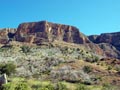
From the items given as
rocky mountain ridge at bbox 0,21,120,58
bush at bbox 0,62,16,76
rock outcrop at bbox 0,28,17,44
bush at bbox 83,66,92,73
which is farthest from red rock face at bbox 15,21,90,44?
bush at bbox 0,62,16,76

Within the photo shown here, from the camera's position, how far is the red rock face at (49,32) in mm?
157375

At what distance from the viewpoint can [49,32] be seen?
165m

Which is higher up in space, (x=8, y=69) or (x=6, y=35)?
(x=6, y=35)

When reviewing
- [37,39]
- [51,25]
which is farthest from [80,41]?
[37,39]

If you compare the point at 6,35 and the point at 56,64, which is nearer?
the point at 56,64

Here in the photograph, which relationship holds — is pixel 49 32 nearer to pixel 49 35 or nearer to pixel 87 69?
pixel 49 35

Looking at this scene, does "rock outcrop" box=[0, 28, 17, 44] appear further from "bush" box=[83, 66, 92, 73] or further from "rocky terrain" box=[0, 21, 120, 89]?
"bush" box=[83, 66, 92, 73]

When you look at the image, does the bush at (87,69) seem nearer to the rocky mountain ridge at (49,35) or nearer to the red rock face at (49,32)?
the rocky mountain ridge at (49,35)

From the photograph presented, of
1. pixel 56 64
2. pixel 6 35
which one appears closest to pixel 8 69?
pixel 56 64

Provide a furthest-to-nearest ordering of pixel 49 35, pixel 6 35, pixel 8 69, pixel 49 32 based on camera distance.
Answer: pixel 6 35 → pixel 49 32 → pixel 49 35 → pixel 8 69

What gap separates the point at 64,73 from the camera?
75.6 metres

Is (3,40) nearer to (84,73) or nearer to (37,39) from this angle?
(37,39)

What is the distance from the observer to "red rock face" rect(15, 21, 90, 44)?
516 ft

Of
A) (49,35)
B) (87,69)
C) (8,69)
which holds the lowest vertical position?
(87,69)
